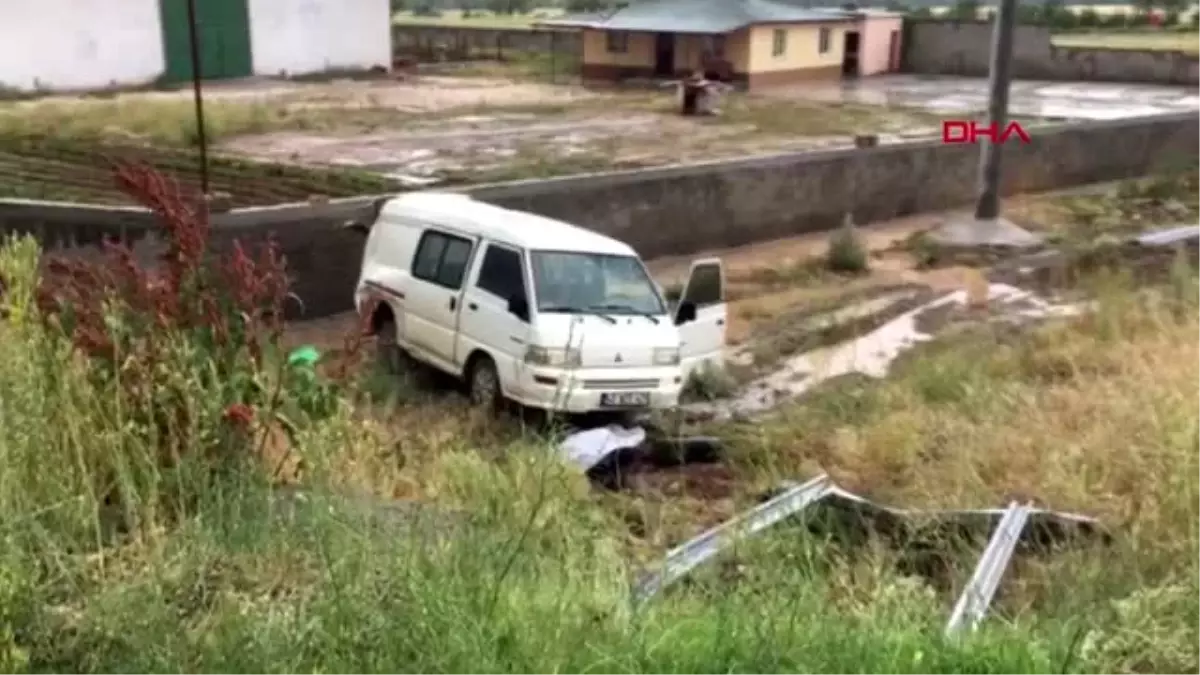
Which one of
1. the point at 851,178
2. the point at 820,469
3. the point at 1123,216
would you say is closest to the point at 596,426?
the point at 820,469

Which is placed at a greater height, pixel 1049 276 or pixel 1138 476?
pixel 1138 476

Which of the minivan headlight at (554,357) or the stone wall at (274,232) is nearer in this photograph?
the minivan headlight at (554,357)

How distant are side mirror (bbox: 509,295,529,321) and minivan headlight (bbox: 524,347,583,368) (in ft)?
1.08

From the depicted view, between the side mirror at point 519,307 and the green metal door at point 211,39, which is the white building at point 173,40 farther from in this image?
the side mirror at point 519,307

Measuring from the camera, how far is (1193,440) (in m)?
6.55

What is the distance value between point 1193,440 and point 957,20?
49.7 metres

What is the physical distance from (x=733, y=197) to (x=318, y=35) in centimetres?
2909

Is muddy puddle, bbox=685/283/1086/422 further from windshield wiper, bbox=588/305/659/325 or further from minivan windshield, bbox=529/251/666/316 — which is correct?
minivan windshield, bbox=529/251/666/316

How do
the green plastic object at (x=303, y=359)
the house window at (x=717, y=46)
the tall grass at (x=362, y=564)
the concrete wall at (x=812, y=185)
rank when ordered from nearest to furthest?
the tall grass at (x=362, y=564), the green plastic object at (x=303, y=359), the concrete wall at (x=812, y=185), the house window at (x=717, y=46)

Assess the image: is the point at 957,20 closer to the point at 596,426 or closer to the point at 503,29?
the point at 503,29

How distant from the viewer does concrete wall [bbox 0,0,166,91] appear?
122 feet

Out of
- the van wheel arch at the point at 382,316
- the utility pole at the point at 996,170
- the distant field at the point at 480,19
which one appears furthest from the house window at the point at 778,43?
the van wheel arch at the point at 382,316

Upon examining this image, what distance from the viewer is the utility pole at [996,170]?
2192 centimetres

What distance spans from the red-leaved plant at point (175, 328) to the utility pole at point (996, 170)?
59.0 ft
